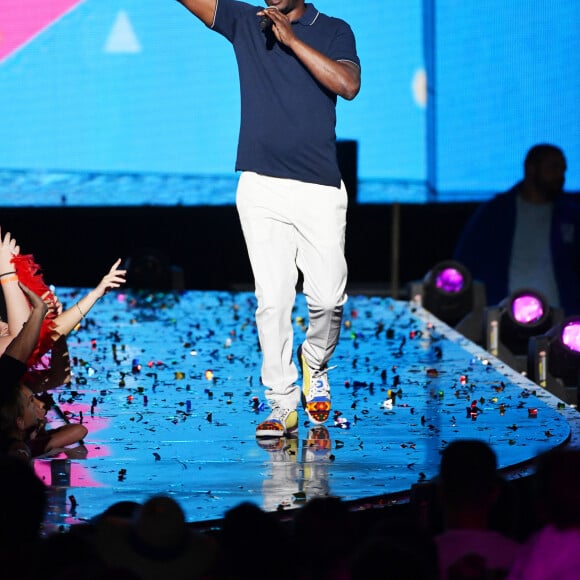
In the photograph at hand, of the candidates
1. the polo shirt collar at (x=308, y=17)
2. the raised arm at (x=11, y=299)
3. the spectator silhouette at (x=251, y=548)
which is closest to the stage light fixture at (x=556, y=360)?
the polo shirt collar at (x=308, y=17)

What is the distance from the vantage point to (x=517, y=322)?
7.14 meters

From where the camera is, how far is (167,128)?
9.73 m

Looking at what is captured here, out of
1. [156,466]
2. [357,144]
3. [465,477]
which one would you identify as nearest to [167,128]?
[357,144]

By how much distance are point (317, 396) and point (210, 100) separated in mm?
5176

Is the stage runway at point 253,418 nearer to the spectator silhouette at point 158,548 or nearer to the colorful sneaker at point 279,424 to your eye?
the colorful sneaker at point 279,424

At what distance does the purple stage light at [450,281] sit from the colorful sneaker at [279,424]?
3487 mm

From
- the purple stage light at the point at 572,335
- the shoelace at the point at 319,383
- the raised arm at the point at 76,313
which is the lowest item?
the purple stage light at the point at 572,335

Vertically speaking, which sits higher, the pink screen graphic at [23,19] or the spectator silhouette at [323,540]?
the pink screen graphic at [23,19]

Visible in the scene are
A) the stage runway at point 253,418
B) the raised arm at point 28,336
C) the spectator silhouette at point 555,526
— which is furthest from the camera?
the raised arm at point 28,336

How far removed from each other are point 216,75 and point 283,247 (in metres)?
5.27

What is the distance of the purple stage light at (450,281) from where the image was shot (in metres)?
7.91

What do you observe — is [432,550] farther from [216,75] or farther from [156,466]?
[216,75]

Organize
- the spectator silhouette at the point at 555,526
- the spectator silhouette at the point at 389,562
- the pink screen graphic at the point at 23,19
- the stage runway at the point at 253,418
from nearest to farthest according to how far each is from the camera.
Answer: the spectator silhouette at the point at 389,562, the spectator silhouette at the point at 555,526, the stage runway at the point at 253,418, the pink screen graphic at the point at 23,19

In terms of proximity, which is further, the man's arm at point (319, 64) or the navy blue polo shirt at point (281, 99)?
the navy blue polo shirt at point (281, 99)
